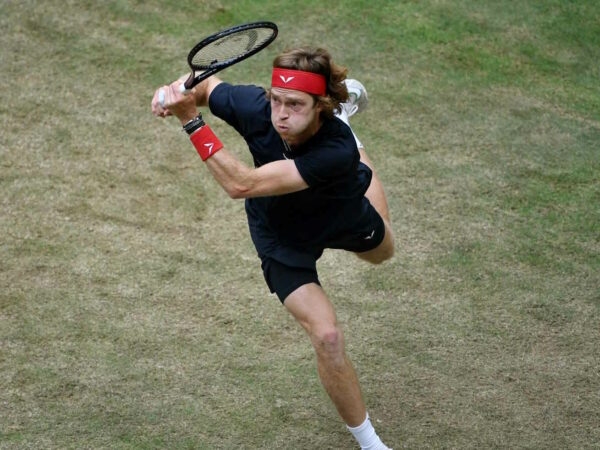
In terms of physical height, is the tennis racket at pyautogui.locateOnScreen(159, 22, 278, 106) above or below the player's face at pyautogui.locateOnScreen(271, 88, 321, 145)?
above

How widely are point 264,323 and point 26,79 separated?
3.81 m

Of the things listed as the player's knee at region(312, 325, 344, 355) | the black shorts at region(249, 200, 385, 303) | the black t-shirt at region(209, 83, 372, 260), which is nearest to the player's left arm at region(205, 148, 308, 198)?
the black t-shirt at region(209, 83, 372, 260)

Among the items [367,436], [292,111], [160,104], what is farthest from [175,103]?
[367,436]

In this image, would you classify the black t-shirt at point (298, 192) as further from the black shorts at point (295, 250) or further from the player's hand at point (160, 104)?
the player's hand at point (160, 104)

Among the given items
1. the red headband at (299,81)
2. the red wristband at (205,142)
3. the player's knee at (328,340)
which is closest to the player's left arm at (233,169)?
the red wristband at (205,142)

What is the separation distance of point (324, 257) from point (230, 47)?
2.51 meters

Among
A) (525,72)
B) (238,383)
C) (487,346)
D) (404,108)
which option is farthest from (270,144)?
(525,72)

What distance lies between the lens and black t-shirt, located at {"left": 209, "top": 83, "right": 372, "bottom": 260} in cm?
548

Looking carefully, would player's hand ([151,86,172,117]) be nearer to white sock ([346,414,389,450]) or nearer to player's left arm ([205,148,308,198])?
player's left arm ([205,148,308,198])

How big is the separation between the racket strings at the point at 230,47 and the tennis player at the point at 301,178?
0.16 m

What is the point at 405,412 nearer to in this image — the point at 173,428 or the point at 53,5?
the point at 173,428

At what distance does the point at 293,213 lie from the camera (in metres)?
5.76

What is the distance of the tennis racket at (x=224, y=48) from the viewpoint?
208 inches

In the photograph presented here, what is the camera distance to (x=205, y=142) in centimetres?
527
